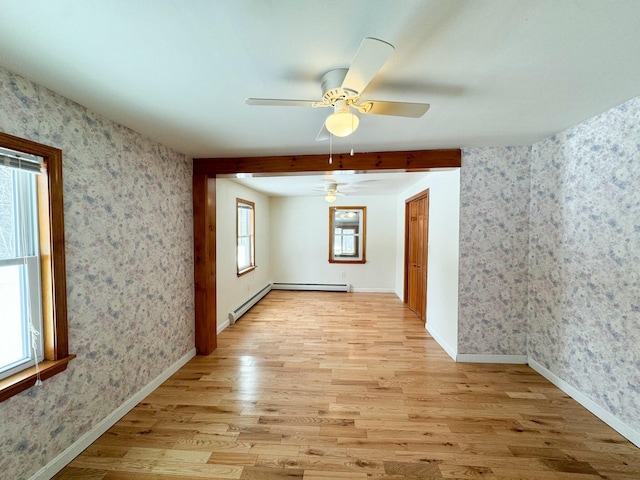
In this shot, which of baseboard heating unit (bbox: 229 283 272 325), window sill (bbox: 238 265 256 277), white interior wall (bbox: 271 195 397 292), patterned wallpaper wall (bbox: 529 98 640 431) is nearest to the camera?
patterned wallpaper wall (bbox: 529 98 640 431)

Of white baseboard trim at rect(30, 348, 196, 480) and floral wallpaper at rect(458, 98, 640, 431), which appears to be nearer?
white baseboard trim at rect(30, 348, 196, 480)

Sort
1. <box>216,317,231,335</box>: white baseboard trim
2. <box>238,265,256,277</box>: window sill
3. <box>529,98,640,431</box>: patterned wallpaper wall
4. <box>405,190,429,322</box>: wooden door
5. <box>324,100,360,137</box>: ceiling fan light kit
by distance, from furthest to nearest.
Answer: <box>238,265,256,277</box>: window sill < <box>405,190,429,322</box>: wooden door < <box>216,317,231,335</box>: white baseboard trim < <box>529,98,640,431</box>: patterned wallpaper wall < <box>324,100,360,137</box>: ceiling fan light kit

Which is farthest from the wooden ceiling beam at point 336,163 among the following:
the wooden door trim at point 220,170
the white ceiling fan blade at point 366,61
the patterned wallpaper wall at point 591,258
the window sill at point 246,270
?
the window sill at point 246,270

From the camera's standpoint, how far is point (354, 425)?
6.29 feet

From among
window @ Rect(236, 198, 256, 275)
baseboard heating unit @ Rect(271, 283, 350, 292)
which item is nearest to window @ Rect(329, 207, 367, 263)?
baseboard heating unit @ Rect(271, 283, 350, 292)

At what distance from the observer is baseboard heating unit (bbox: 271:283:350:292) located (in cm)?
600

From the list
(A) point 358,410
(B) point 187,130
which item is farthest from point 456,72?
(A) point 358,410

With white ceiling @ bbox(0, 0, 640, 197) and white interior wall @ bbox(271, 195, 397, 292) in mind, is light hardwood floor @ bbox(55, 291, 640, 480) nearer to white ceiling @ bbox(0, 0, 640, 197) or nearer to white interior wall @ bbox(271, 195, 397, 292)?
white ceiling @ bbox(0, 0, 640, 197)

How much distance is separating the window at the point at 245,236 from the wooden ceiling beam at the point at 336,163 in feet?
4.87

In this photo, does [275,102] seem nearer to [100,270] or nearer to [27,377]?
[100,270]

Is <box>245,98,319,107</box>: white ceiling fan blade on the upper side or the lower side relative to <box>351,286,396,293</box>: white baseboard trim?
upper

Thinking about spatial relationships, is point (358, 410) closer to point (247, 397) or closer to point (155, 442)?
point (247, 397)

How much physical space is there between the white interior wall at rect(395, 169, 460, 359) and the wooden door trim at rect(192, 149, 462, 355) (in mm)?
475

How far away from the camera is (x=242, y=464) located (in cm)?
161
